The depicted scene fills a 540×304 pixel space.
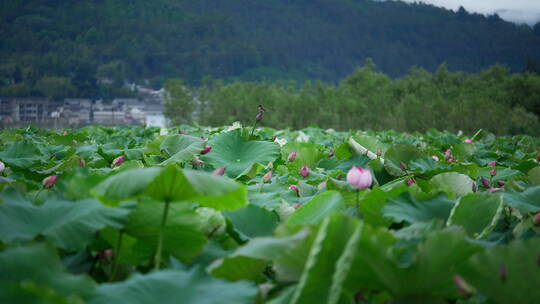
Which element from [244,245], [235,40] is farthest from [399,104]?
[235,40]

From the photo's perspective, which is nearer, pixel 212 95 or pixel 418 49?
pixel 212 95

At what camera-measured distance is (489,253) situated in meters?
0.63

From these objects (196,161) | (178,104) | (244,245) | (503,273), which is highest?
(503,273)

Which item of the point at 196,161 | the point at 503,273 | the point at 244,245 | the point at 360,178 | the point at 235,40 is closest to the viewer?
the point at 503,273

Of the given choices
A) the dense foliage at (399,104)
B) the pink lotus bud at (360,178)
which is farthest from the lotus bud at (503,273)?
the dense foliage at (399,104)

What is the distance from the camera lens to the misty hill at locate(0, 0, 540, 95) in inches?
2763

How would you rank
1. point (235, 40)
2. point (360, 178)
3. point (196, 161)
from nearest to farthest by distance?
point (360, 178)
point (196, 161)
point (235, 40)

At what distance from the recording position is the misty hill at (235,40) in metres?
70.2

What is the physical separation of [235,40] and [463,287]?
9975 cm

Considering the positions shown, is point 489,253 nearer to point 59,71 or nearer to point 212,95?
point 212,95

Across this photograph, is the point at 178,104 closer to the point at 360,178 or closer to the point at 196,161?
the point at 196,161

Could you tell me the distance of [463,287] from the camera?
642 millimetres

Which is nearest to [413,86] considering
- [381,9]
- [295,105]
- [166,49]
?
[295,105]

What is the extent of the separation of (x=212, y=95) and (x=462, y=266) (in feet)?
135
